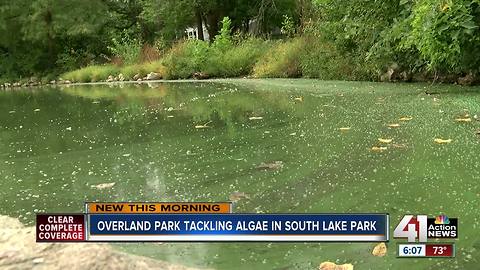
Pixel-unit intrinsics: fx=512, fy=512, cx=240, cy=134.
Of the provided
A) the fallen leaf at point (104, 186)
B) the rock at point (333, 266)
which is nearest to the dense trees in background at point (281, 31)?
the fallen leaf at point (104, 186)

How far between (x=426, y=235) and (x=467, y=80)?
570 centimetres

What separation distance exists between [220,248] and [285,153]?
1.54 metres

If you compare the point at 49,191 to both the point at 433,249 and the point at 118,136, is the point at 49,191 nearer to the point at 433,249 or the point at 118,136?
the point at 118,136

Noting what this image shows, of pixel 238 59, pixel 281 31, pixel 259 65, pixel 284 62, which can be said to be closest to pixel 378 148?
pixel 284 62

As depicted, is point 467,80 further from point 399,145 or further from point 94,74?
point 94,74

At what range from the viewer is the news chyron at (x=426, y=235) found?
1.74m

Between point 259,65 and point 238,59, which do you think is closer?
point 259,65

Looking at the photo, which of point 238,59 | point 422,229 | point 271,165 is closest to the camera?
point 422,229

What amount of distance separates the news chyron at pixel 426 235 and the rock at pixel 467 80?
212 inches

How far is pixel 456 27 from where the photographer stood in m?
5.11

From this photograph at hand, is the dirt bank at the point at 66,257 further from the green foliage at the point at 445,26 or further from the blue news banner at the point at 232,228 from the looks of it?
the green foliage at the point at 445,26

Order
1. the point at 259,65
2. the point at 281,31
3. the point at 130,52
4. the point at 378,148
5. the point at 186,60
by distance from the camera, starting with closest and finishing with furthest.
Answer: the point at 378,148 → the point at 259,65 → the point at 186,60 → the point at 281,31 → the point at 130,52

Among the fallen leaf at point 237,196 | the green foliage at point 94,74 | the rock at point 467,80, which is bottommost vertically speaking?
the green foliage at point 94,74

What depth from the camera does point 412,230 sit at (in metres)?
1.87
